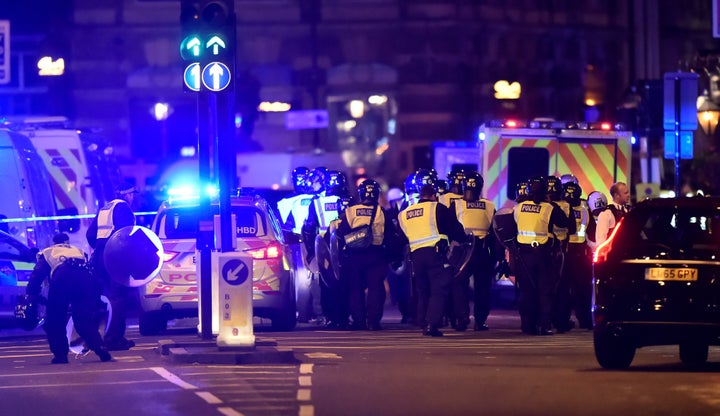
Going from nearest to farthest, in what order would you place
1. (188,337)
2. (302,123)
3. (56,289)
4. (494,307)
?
(56,289) → (188,337) → (494,307) → (302,123)

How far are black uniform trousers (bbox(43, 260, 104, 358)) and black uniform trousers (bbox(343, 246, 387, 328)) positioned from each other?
4278 millimetres

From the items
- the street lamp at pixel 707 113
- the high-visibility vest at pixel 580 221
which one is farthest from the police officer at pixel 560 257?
the street lamp at pixel 707 113

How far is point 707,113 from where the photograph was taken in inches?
1458

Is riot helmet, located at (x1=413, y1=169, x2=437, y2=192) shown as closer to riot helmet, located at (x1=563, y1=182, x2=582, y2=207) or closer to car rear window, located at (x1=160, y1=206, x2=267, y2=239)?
riot helmet, located at (x1=563, y1=182, x2=582, y2=207)

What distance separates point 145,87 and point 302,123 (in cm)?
1174

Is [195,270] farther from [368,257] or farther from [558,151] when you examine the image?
[558,151]

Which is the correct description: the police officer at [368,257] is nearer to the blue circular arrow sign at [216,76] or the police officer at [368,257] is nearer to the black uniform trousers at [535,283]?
the black uniform trousers at [535,283]

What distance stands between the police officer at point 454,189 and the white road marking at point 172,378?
5.36 m

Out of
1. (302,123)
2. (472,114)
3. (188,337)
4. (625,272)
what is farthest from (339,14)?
(625,272)

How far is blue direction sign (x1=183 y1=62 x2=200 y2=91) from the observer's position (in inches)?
685

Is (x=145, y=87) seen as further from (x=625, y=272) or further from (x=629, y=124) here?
(x=625, y=272)

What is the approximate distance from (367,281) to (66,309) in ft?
15.1

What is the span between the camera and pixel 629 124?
28.0m

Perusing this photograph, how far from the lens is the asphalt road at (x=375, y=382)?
13523 millimetres
